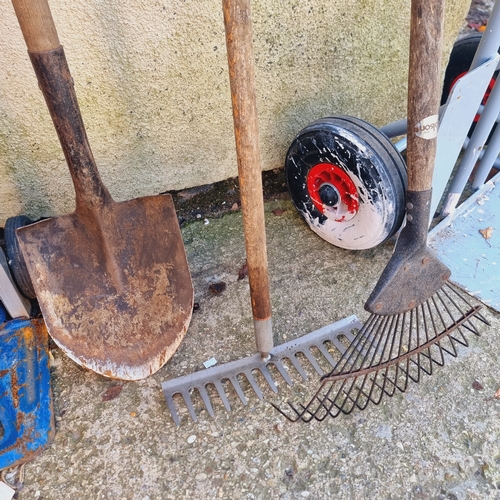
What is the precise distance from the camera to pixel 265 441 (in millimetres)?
1380

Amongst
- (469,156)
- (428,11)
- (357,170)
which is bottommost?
(469,156)

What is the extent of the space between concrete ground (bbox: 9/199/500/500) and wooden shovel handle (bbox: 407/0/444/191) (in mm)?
685

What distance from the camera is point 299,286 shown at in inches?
71.7

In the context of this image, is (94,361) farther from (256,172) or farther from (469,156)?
(469,156)

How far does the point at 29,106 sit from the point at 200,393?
1125 millimetres

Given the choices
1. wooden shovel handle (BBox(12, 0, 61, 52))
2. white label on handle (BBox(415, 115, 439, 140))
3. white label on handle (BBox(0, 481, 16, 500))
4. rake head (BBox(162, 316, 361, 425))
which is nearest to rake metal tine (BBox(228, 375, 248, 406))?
rake head (BBox(162, 316, 361, 425))

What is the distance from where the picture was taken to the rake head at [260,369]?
4.77 ft

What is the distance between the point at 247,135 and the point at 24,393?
1.09 metres

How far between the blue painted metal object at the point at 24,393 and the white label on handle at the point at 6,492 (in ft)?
0.17

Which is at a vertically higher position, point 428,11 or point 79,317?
point 428,11

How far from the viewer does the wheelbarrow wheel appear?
62.7 inches

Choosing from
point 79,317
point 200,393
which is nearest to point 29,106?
point 79,317

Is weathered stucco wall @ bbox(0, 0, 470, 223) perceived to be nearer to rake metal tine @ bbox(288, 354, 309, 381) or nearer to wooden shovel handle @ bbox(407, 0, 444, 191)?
wooden shovel handle @ bbox(407, 0, 444, 191)

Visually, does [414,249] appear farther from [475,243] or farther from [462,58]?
[462,58]
